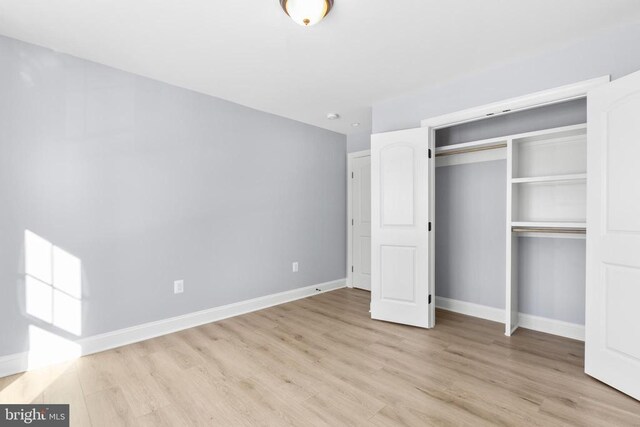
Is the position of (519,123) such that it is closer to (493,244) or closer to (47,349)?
(493,244)

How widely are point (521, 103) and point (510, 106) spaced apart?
0.09 meters

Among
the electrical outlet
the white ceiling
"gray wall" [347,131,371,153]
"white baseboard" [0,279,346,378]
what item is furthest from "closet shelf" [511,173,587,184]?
the electrical outlet

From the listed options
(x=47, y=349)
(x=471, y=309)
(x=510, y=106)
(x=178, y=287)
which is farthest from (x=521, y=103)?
(x=47, y=349)

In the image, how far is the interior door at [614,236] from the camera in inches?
78.0

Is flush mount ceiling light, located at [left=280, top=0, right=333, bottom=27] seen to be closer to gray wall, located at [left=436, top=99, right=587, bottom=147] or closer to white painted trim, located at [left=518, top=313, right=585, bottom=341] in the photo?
gray wall, located at [left=436, top=99, right=587, bottom=147]

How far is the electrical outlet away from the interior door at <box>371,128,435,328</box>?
2.07 meters

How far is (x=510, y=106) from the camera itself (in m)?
2.77

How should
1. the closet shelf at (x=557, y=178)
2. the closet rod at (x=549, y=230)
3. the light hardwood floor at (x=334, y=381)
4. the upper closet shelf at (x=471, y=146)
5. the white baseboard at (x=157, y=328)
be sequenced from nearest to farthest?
the light hardwood floor at (x=334, y=381) → the white baseboard at (x=157, y=328) → the closet shelf at (x=557, y=178) → the closet rod at (x=549, y=230) → the upper closet shelf at (x=471, y=146)

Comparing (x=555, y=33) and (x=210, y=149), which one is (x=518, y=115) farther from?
(x=210, y=149)

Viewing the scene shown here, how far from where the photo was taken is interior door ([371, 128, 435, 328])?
127 inches

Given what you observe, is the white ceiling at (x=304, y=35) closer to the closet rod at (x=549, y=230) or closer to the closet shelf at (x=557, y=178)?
the closet shelf at (x=557, y=178)

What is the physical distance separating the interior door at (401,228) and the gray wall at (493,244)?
2.34 ft

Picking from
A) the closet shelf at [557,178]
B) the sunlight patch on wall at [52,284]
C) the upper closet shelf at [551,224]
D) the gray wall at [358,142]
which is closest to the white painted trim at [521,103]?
the closet shelf at [557,178]

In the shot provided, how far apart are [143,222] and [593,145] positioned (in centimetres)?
377
